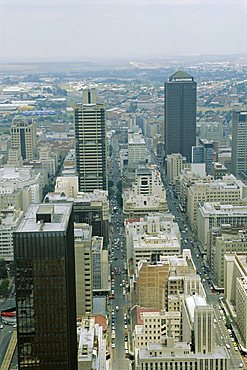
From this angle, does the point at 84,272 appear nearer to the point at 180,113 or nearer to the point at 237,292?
the point at 237,292

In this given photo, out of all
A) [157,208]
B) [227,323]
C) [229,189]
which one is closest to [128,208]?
[157,208]

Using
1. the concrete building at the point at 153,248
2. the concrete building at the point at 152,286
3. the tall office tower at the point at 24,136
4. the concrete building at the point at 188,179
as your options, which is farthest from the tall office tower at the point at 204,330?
the tall office tower at the point at 24,136

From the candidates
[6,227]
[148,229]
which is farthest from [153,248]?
[6,227]

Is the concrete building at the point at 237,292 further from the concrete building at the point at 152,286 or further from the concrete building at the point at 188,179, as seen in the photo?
the concrete building at the point at 188,179

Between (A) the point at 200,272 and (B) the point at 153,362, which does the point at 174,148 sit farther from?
(B) the point at 153,362

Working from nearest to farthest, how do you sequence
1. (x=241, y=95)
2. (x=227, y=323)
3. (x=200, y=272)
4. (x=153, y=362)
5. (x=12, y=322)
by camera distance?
1. (x=153, y=362)
2. (x=12, y=322)
3. (x=227, y=323)
4. (x=200, y=272)
5. (x=241, y=95)

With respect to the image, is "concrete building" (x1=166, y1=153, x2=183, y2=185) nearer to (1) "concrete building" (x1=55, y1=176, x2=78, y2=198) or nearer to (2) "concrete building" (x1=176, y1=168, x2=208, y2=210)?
(2) "concrete building" (x1=176, y1=168, x2=208, y2=210)
